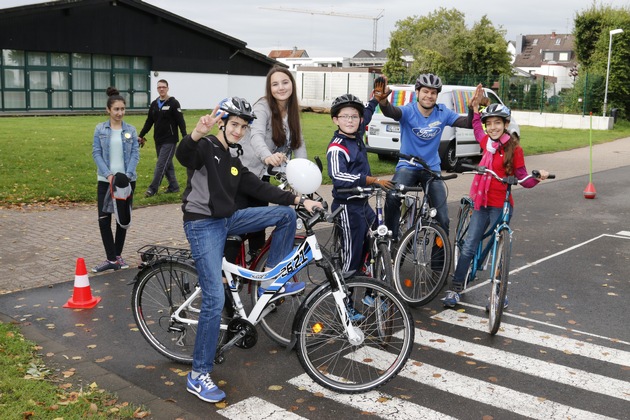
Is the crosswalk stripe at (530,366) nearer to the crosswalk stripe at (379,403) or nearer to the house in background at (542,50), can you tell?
the crosswalk stripe at (379,403)

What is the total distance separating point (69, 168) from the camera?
1562 cm

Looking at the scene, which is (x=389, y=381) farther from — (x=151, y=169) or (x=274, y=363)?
(x=151, y=169)

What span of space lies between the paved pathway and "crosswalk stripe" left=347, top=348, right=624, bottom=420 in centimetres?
410

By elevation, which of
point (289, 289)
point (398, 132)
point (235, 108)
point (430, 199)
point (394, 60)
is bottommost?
point (289, 289)

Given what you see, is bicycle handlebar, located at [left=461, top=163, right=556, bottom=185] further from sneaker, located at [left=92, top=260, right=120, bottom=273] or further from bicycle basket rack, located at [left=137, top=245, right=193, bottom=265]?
sneaker, located at [left=92, top=260, right=120, bottom=273]

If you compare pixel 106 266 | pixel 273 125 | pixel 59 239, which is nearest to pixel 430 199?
pixel 273 125

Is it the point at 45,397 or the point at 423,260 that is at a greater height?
the point at 423,260

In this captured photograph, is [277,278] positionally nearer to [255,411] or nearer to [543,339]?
[255,411]

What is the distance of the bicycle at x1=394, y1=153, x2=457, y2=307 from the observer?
22.2 feet

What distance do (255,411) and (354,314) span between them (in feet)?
3.14

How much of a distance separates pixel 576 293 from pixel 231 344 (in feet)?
13.9

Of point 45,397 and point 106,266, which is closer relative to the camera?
point 45,397

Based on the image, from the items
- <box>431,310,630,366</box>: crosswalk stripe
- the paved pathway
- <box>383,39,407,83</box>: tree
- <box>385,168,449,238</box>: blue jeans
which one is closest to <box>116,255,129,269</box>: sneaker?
the paved pathway

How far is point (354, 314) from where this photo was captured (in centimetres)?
496
